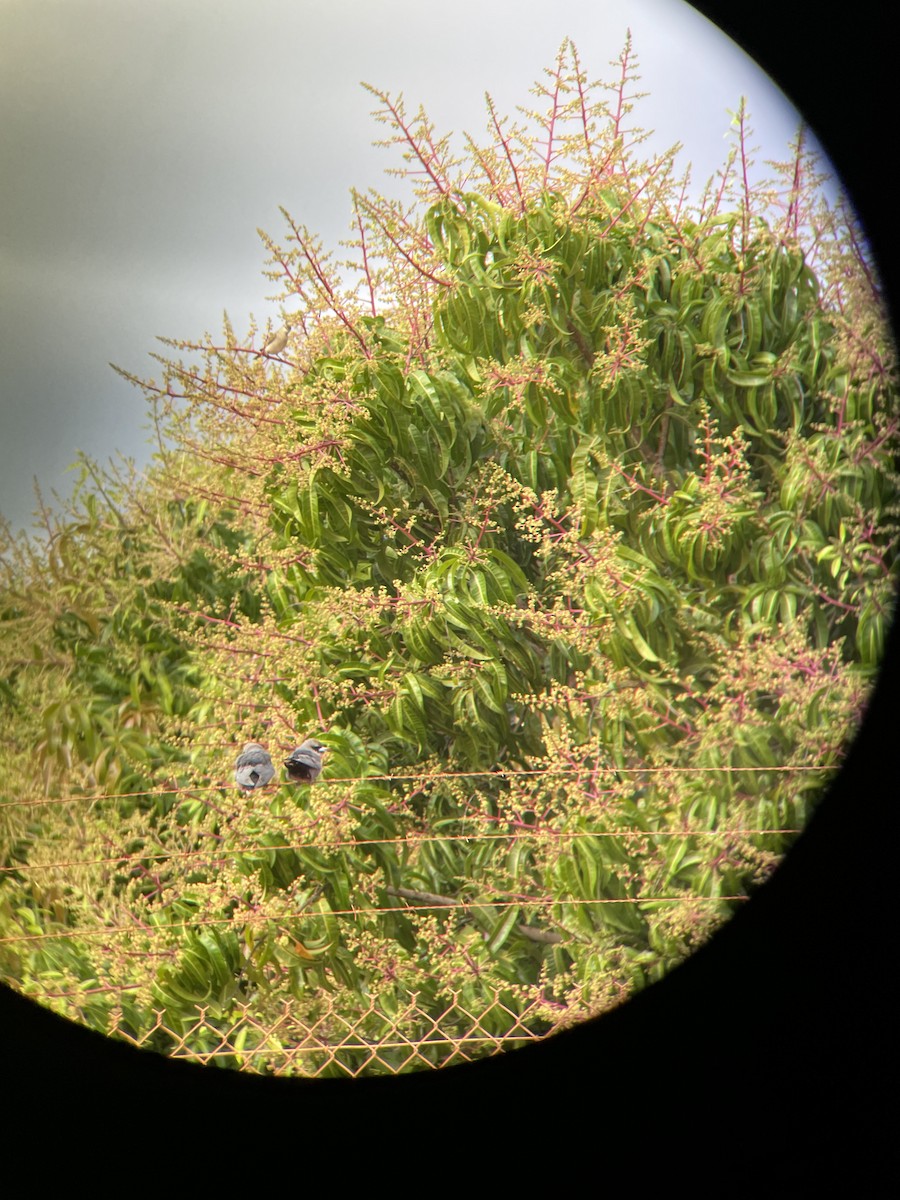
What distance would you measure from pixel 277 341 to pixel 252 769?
1.34 feet

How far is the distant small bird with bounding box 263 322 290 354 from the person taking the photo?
971 millimetres

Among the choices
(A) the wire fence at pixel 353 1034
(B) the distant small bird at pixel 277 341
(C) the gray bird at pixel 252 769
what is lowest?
(A) the wire fence at pixel 353 1034

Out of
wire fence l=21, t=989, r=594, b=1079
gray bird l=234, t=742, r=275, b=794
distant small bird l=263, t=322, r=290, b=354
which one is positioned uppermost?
distant small bird l=263, t=322, r=290, b=354

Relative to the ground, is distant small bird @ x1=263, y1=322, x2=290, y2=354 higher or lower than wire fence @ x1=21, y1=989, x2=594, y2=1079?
higher

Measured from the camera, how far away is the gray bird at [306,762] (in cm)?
98

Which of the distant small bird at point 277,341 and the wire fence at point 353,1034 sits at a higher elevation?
the distant small bird at point 277,341

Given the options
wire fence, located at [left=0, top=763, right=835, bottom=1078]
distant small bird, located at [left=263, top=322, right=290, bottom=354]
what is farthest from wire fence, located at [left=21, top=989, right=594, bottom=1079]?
distant small bird, located at [left=263, top=322, right=290, bottom=354]

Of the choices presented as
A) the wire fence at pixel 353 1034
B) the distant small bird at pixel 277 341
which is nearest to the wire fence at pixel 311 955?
the wire fence at pixel 353 1034

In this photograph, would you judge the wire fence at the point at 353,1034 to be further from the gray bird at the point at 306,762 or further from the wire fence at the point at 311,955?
the gray bird at the point at 306,762

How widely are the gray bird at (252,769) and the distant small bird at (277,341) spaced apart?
1.23ft

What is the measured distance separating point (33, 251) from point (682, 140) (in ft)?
2.04

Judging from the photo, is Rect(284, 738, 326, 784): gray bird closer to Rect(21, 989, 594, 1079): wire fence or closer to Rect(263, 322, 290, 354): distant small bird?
Rect(21, 989, 594, 1079): wire fence

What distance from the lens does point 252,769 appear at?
0.99 m

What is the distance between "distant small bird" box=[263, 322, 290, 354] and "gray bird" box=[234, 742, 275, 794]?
376 millimetres
